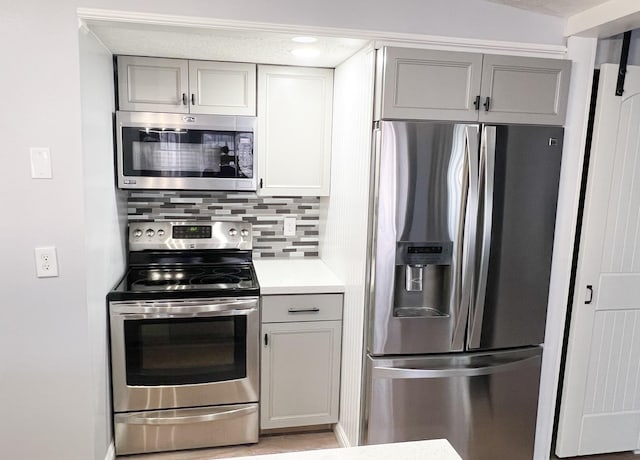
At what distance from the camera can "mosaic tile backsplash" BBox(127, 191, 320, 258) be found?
3.07 m

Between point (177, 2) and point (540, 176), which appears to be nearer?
point (177, 2)

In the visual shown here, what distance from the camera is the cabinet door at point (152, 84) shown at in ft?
8.68

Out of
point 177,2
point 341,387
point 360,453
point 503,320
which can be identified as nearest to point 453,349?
point 503,320

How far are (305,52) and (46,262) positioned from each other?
Result: 156cm

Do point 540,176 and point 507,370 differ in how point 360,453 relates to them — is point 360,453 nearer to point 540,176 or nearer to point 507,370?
point 507,370

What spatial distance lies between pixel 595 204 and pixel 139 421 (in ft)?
8.50

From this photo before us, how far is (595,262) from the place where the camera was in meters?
2.50

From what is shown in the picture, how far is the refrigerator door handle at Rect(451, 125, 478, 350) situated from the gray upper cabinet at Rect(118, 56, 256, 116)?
129 cm

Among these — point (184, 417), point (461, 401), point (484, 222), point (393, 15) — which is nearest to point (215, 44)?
point (393, 15)

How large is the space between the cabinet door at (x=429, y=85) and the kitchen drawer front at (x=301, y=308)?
107cm

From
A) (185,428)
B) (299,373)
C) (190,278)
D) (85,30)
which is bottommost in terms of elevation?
(185,428)

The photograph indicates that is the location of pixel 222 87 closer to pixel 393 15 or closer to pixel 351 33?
pixel 351 33

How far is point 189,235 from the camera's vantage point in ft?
10.0

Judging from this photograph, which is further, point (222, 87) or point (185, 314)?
point (222, 87)
